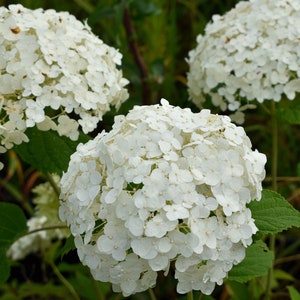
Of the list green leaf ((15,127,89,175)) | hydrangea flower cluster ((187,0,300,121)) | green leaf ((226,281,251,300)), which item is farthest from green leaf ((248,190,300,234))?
green leaf ((226,281,251,300))

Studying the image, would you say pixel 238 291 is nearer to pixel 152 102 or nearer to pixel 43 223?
pixel 43 223

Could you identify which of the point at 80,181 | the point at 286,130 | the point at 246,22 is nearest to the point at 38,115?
the point at 80,181

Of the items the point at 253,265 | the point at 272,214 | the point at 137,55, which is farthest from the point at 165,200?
the point at 137,55

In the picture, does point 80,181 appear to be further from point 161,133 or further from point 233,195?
point 233,195

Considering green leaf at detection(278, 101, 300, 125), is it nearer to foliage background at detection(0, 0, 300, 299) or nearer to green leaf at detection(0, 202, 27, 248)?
foliage background at detection(0, 0, 300, 299)

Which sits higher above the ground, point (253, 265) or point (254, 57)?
point (254, 57)

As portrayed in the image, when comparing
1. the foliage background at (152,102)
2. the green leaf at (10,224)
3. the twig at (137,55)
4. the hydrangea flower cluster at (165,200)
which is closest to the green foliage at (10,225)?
the green leaf at (10,224)
